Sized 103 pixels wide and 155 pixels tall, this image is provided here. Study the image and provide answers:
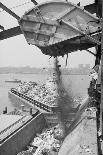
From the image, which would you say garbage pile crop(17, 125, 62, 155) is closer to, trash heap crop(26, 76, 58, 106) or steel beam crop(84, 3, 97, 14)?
steel beam crop(84, 3, 97, 14)

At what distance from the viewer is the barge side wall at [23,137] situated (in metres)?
11.6

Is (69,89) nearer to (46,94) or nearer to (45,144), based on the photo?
(46,94)

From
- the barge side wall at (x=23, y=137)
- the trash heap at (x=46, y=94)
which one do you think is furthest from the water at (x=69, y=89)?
the barge side wall at (x=23, y=137)

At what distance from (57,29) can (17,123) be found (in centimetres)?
935

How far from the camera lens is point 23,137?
1406 centimetres

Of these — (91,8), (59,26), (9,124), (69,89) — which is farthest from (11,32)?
(69,89)

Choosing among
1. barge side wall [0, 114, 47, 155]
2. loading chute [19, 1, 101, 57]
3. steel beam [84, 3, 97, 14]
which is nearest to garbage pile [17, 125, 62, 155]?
barge side wall [0, 114, 47, 155]

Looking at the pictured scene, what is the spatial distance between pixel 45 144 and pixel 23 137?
5.84 feet

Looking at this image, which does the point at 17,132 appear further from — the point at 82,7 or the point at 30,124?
the point at 82,7

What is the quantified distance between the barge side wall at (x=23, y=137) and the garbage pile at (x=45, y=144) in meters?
0.45

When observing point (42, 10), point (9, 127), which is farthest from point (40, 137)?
point (42, 10)

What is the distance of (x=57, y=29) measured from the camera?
23.0 ft

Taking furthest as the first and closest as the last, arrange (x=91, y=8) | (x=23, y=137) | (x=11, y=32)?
(x=23, y=137), (x=11, y=32), (x=91, y=8)

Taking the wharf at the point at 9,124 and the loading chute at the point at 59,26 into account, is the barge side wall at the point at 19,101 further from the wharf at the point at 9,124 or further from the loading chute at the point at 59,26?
the loading chute at the point at 59,26
